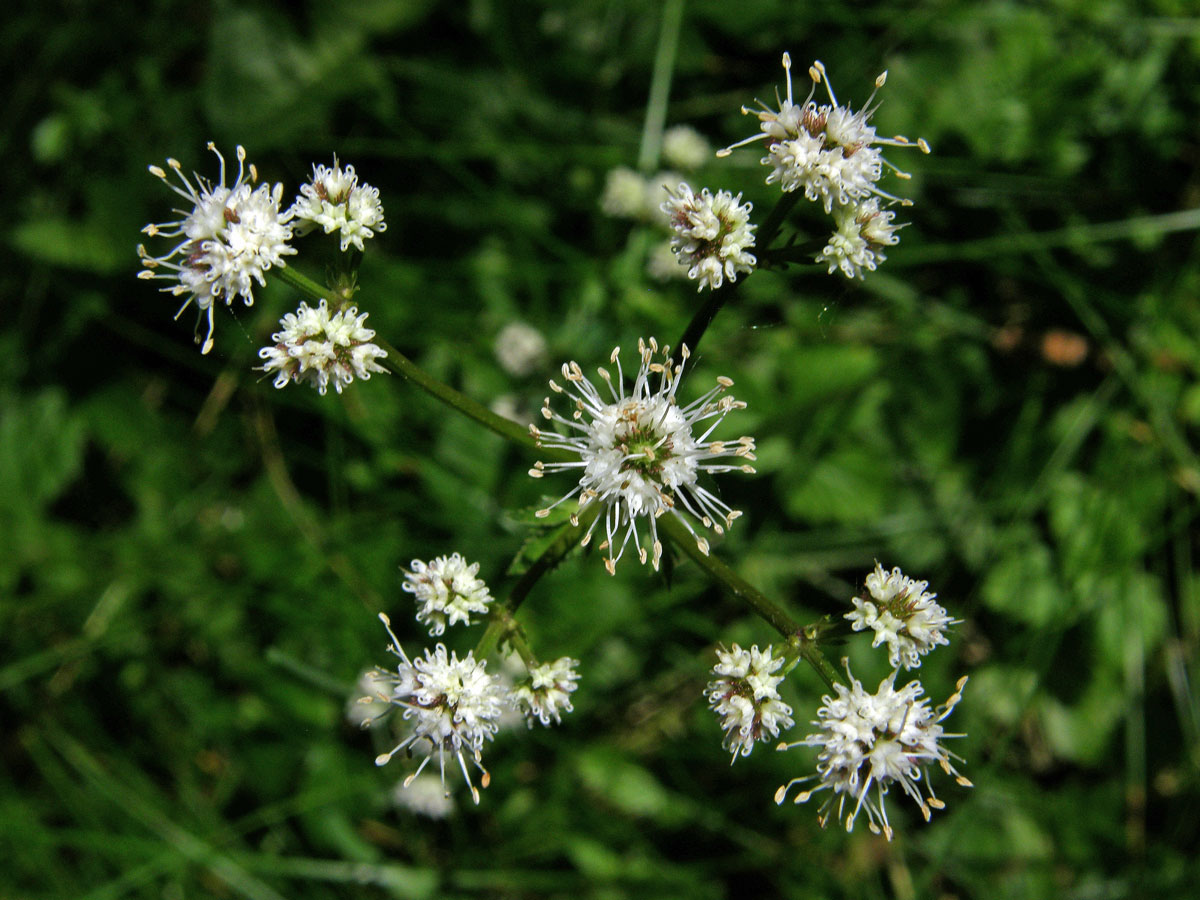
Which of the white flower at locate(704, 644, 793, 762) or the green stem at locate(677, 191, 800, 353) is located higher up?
the green stem at locate(677, 191, 800, 353)

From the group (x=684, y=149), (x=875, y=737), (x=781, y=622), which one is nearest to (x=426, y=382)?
(x=781, y=622)

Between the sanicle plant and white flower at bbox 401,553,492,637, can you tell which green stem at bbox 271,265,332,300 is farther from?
white flower at bbox 401,553,492,637

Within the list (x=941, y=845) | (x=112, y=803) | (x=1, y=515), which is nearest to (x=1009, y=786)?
(x=941, y=845)

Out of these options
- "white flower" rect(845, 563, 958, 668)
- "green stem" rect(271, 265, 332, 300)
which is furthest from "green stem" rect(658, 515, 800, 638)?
"green stem" rect(271, 265, 332, 300)

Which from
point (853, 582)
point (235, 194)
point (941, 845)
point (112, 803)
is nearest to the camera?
point (235, 194)

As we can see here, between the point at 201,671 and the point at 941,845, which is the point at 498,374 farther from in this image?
the point at 941,845

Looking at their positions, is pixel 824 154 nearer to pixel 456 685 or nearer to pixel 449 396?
pixel 449 396
